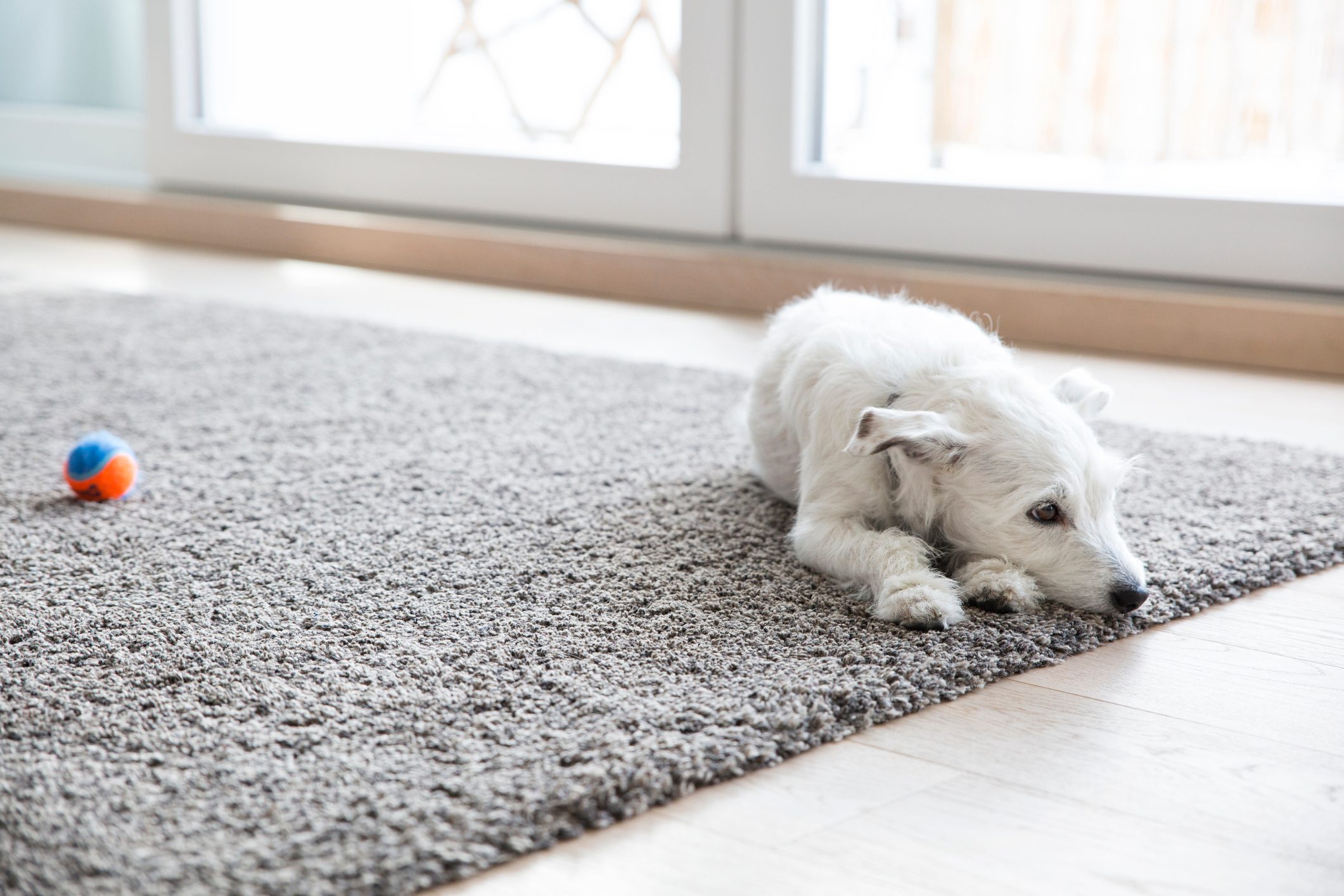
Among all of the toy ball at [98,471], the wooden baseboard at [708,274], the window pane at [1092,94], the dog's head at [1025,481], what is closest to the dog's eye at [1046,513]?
the dog's head at [1025,481]

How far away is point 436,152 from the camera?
369cm

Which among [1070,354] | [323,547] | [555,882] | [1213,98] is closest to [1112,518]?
[555,882]

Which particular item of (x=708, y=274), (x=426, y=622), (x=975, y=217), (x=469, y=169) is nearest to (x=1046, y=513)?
(x=426, y=622)

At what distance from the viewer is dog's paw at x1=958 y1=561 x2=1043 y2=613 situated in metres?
1.34

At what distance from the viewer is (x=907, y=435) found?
52.8 inches

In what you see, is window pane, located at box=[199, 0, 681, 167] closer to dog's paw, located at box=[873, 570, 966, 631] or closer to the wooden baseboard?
the wooden baseboard

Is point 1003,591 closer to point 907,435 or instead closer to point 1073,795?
point 907,435

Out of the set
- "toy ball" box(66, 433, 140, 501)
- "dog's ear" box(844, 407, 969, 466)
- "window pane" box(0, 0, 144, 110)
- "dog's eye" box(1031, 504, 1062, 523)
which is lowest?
"toy ball" box(66, 433, 140, 501)

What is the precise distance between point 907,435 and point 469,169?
2557 mm

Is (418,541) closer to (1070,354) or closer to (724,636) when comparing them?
(724,636)

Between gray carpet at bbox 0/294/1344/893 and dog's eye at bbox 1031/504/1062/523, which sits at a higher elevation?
dog's eye at bbox 1031/504/1062/523

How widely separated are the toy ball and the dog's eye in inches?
44.3

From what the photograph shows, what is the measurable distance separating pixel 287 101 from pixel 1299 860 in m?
3.85

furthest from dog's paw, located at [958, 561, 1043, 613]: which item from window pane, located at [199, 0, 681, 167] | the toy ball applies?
window pane, located at [199, 0, 681, 167]
